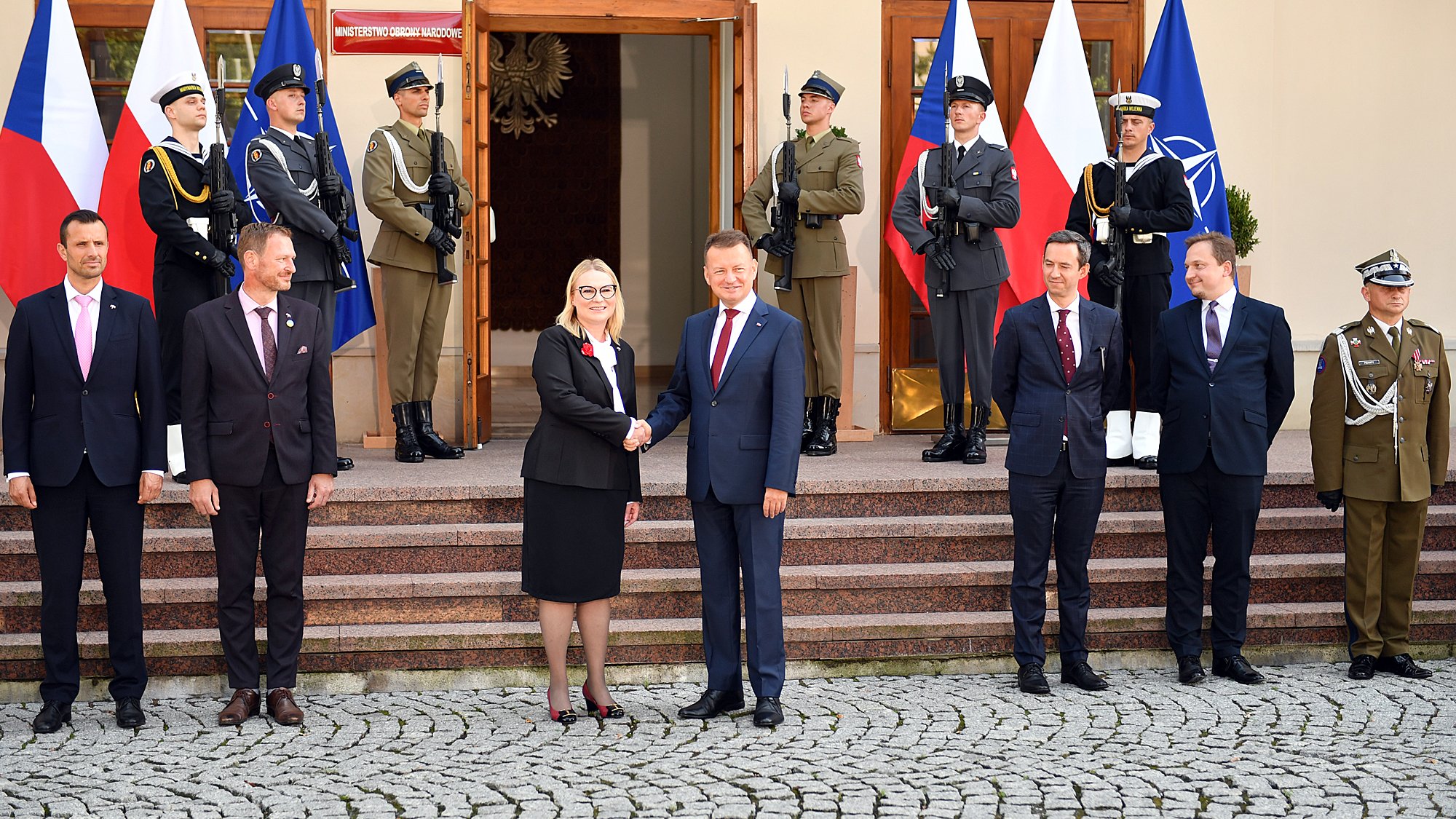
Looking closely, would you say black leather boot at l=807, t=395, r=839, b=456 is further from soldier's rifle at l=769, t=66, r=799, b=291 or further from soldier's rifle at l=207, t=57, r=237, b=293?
soldier's rifle at l=207, t=57, r=237, b=293

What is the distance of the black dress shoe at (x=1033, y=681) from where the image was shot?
16.9ft

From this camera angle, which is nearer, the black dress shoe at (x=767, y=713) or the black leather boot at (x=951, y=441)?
the black dress shoe at (x=767, y=713)

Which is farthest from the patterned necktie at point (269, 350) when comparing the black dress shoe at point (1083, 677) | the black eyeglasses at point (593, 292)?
the black dress shoe at point (1083, 677)

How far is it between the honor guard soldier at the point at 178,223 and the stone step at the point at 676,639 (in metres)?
1.20

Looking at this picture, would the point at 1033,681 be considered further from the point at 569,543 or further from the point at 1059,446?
the point at 569,543

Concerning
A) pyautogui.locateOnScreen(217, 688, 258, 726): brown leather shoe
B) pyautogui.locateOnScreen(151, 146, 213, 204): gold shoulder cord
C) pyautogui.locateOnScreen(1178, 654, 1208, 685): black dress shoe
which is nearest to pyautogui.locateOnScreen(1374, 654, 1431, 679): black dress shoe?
pyautogui.locateOnScreen(1178, 654, 1208, 685): black dress shoe

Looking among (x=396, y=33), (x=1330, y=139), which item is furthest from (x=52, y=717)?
(x=1330, y=139)

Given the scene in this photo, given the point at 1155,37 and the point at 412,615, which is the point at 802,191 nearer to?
the point at 1155,37

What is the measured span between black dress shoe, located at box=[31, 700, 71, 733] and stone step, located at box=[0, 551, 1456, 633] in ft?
2.22

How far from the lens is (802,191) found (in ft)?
24.2

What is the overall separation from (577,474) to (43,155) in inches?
177

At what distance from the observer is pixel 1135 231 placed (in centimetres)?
677

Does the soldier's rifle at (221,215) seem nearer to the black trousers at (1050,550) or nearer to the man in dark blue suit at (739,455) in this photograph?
the man in dark blue suit at (739,455)

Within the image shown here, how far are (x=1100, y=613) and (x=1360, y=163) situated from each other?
457cm
